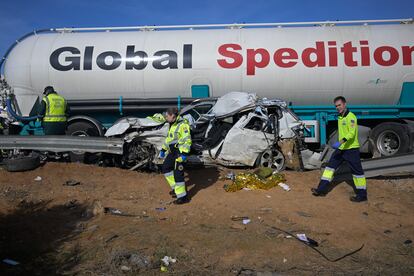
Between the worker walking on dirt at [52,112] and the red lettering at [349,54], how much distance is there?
7001 mm

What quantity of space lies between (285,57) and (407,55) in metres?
3.06

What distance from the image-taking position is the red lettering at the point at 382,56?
364 inches

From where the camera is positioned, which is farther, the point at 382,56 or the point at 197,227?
the point at 382,56

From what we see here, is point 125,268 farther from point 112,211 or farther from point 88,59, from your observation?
point 88,59

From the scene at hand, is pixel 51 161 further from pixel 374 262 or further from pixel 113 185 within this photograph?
pixel 374 262

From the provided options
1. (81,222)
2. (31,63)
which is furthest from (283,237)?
(31,63)

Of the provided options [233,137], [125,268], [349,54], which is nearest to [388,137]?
[349,54]

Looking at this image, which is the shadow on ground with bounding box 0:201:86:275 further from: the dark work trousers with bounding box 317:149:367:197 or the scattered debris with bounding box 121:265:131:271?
the dark work trousers with bounding box 317:149:367:197

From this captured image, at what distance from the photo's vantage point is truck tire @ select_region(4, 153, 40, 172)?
7653mm

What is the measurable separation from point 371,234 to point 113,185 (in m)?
4.64

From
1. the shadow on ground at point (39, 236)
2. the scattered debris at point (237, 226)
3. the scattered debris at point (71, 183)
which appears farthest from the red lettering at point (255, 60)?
the shadow on ground at point (39, 236)

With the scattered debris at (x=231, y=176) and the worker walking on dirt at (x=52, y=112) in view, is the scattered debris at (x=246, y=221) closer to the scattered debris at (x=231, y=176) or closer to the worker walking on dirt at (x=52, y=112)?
the scattered debris at (x=231, y=176)

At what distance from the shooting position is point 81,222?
5.36 m

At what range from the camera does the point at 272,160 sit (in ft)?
26.0
